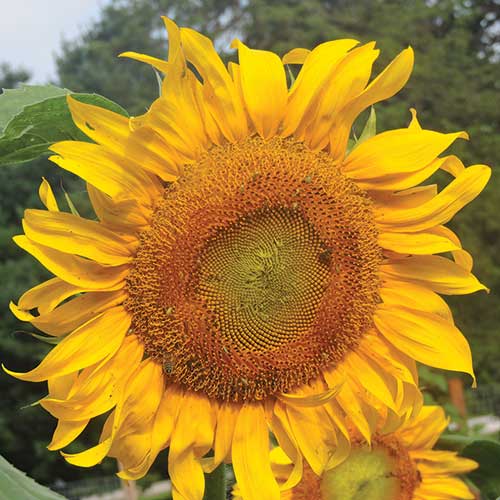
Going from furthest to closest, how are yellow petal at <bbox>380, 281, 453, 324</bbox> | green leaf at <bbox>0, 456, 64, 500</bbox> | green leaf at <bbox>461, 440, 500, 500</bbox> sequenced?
green leaf at <bbox>461, 440, 500, 500</bbox>, yellow petal at <bbox>380, 281, 453, 324</bbox>, green leaf at <bbox>0, 456, 64, 500</bbox>

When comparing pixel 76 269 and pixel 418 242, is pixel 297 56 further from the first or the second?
pixel 76 269

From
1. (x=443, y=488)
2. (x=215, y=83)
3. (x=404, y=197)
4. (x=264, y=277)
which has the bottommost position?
(x=443, y=488)

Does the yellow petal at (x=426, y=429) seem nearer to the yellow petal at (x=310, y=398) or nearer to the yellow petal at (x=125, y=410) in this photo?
the yellow petal at (x=310, y=398)

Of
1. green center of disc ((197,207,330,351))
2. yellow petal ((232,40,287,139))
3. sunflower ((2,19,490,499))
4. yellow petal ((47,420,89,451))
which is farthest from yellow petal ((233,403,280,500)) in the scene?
yellow petal ((232,40,287,139))

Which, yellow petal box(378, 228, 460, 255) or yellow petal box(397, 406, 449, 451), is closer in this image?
yellow petal box(378, 228, 460, 255)

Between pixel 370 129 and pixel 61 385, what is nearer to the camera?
pixel 61 385

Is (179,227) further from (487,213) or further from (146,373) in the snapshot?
(487,213)

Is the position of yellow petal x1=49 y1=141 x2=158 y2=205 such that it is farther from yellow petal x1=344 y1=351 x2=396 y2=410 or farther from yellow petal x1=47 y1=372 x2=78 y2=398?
yellow petal x1=344 y1=351 x2=396 y2=410

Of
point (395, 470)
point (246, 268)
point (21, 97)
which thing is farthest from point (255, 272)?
point (395, 470)
